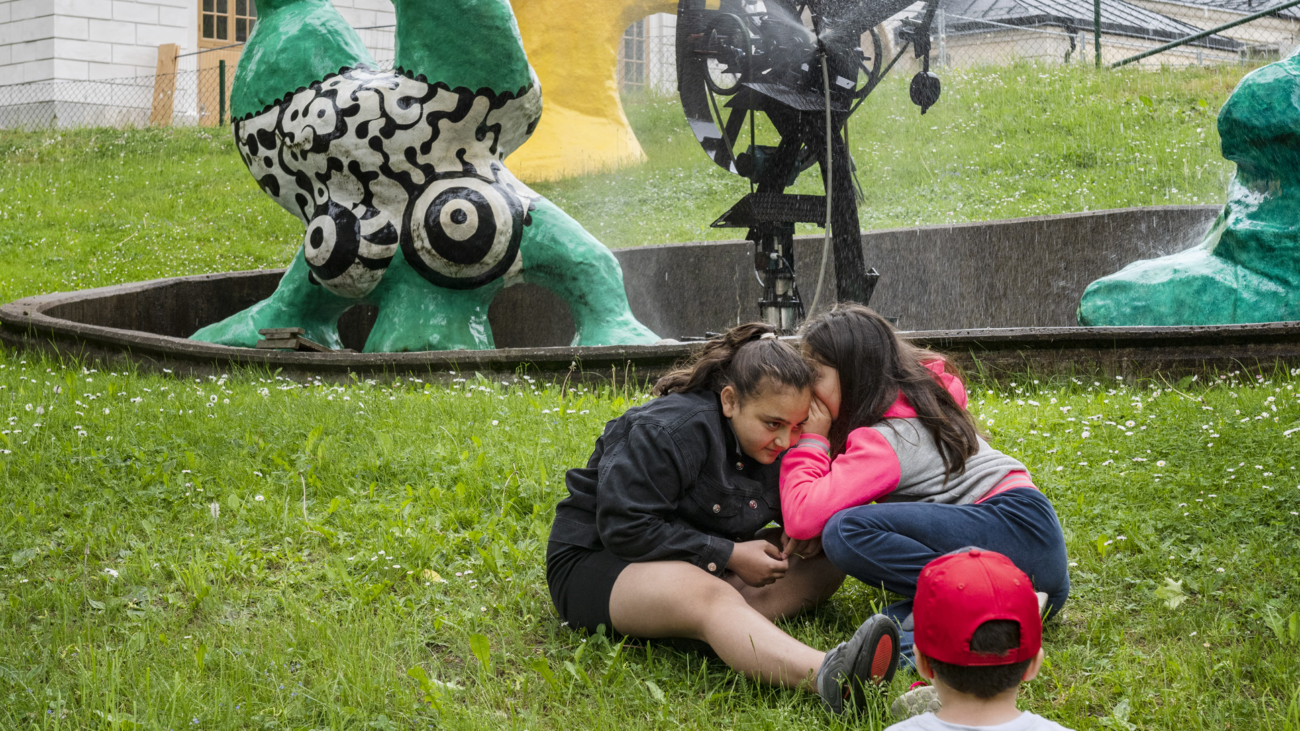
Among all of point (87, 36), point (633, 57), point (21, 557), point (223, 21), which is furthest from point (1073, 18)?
point (21, 557)

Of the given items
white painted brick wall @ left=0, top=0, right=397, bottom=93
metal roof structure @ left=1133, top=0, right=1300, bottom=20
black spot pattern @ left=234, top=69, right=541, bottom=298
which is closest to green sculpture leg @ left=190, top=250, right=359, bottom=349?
black spot pattern @ left=234, top=69, right=541, bottom=298

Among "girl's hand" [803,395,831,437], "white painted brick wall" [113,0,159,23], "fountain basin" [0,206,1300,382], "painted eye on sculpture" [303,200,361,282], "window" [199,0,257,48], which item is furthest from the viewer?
"window" [199,0,257,48]

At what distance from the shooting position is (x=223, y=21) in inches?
782

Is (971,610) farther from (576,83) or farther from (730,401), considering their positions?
(576,83)

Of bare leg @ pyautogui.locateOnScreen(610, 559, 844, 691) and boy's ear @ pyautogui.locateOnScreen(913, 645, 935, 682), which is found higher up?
boy's ear @ pyautogui.locateOnScreen(913, 645, 935, 682)

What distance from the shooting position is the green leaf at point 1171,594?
9.36ft

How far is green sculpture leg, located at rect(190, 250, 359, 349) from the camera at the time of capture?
6820 mm

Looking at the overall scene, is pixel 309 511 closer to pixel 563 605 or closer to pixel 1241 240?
pixel 563 605

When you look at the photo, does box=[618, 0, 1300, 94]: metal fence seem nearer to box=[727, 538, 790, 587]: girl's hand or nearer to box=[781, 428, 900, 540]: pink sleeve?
box=[781, 428, 900, 540]: pink sleeve

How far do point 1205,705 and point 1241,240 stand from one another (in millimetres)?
4667

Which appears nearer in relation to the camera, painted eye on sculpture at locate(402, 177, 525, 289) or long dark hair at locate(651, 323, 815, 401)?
long dark hair at locate(651, 323, 815, 401)

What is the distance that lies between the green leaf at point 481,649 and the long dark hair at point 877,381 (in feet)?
3.16

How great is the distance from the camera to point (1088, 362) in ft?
16.8

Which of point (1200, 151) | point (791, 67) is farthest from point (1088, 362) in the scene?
point (1200, 151)
